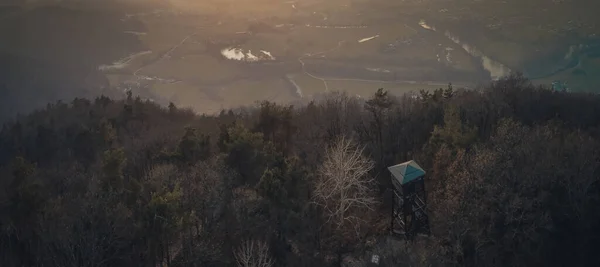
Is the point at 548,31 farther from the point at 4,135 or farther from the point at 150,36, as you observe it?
the point at 4,135

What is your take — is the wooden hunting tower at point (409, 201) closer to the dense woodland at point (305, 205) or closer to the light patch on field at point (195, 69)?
the dense woodland at point (305, 205)

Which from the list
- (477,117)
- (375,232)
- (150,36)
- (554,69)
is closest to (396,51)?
(554,69)

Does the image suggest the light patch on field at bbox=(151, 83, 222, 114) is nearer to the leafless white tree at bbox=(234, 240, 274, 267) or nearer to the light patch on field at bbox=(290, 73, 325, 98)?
the light patch on field at bbox=(290, 73, 325, 98)

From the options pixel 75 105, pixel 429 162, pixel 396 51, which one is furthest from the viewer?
pixel 396 51

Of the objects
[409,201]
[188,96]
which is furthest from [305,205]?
[188,96]

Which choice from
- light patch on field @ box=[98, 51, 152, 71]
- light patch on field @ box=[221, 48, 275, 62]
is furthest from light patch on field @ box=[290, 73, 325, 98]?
light patch on field @ box=[98, 51, 152, 71]


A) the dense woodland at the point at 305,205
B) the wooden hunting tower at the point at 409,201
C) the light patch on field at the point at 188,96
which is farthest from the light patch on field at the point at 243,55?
the wooden hunting tower at the point at 409,201
